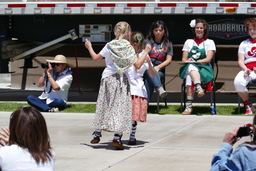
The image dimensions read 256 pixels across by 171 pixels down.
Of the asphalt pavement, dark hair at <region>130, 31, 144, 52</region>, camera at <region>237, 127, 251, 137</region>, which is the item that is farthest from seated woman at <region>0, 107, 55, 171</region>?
dark hair at <region>130, 31, 144, 52</region>

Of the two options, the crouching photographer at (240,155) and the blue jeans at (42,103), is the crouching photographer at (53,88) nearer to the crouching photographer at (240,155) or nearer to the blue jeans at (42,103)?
the blue jeans at (42,103)

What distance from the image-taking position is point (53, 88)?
10516mm

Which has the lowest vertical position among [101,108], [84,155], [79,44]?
[84,155]

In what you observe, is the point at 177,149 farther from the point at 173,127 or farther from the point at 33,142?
the point at 33,142

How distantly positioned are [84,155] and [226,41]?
582 centimetres

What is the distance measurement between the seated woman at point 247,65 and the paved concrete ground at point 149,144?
1.29ft

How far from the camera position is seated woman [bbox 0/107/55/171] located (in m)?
3.62

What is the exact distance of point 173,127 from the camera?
899cm

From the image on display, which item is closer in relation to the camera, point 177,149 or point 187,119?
point 177,149

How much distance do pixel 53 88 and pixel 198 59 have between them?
104 inches

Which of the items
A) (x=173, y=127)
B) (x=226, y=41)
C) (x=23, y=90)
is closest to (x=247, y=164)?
(x=173, y=127)

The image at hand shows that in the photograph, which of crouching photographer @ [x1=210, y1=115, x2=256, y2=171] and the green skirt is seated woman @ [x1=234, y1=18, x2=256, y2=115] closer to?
the green skirt

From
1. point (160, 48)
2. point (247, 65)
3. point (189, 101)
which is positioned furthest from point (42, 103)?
point (247, 65)

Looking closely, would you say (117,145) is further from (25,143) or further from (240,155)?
(240,155)
